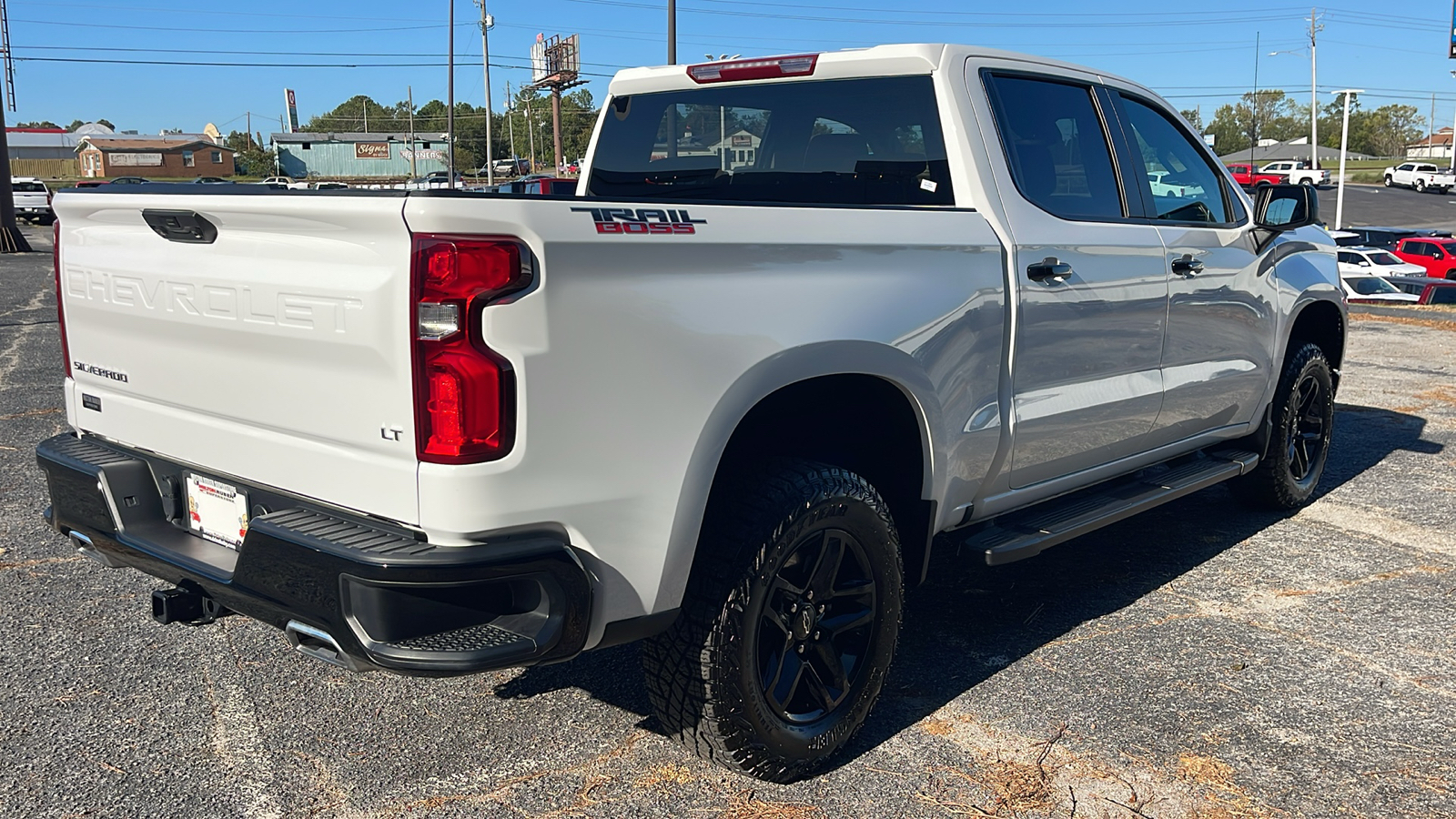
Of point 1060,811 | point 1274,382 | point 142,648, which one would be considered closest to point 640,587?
point 1060,811

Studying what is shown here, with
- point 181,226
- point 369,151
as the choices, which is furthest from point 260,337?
point 369,151

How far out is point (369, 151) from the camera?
95375 millimetres

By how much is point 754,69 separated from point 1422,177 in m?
80.2

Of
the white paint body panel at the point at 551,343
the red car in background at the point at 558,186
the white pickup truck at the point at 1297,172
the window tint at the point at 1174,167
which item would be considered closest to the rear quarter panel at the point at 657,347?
the white paint body panel at the point at 551,343

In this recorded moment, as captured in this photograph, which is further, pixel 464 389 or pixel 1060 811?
pixel 1060 811

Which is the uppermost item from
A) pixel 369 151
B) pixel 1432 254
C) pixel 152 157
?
pixel 152 157

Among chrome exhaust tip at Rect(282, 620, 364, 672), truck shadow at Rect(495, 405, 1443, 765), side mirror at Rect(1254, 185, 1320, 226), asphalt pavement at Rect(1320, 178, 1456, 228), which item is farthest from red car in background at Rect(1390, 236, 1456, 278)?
chrome exhaust tip at Rect(282, 620, 364, 672)

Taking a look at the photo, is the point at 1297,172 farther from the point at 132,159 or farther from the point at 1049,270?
the point at 132,159

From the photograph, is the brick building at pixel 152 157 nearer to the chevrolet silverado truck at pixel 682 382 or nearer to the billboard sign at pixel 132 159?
the billboard sign at pixel 132 159

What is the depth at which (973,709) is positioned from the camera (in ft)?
11.6

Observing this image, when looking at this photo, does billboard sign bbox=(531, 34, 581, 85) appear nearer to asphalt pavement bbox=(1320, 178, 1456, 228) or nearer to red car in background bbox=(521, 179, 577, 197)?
asphalt pavement bbox=(1320, 178, 1456, 228)

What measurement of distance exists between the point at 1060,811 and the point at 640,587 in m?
1.21

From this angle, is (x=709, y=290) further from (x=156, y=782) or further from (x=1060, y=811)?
(x=156, y=782)

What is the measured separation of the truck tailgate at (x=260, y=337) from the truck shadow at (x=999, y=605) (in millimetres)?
1265
